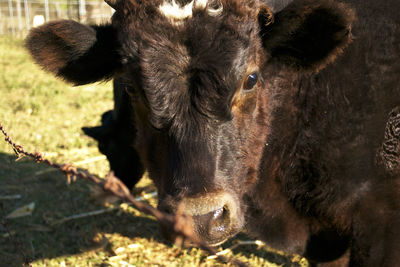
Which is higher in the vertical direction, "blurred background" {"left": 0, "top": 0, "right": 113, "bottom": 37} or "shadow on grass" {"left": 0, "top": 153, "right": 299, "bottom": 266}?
"blurred background" {"left": 0, "top": 0, "right": 113, "bottom": 37}

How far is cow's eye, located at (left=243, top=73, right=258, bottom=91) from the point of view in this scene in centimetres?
270

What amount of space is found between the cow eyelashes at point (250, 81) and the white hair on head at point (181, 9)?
0.45 m

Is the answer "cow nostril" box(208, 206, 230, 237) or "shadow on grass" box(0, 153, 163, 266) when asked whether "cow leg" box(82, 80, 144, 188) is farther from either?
"cow nostril" box(208, 206, 230, 237)

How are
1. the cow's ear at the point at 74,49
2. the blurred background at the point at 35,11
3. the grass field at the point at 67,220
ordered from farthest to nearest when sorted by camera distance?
1. the blurred background at the point at 35,11
2. the grass field at the point at 67,220
3. the cow's ear at the point at 74,49

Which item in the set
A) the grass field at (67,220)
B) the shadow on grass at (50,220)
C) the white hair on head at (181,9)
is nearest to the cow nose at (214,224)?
the white hair on head at (181,9)

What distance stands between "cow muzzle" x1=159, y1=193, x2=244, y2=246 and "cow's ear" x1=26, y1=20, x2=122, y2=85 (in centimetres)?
129

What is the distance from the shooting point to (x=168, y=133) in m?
2.52

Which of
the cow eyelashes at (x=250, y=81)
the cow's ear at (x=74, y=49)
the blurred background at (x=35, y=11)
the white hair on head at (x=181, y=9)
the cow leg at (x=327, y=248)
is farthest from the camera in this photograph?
the blurred background at (x=35, y=11)

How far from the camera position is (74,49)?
9.91 feet

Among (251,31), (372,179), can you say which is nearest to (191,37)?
(251,31)

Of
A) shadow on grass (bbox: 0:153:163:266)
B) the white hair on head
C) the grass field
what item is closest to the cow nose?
the white hair on head

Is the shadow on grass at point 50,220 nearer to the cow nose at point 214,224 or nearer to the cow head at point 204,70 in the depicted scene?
the cow head at point 204,70

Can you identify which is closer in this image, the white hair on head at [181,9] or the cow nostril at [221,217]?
the cow nostril at [221,217]

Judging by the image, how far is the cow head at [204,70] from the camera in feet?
7.74
